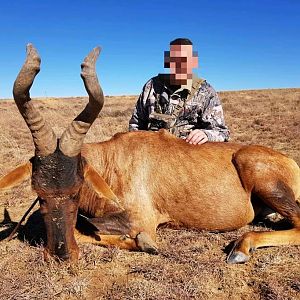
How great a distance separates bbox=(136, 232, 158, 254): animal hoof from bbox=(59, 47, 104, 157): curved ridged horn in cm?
133

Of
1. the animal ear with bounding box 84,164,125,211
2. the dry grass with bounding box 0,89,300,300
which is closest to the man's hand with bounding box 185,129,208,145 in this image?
the dry grass with bounding box 0,89,300,300

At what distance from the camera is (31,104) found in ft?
14.0

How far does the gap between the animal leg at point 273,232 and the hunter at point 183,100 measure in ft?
5.55

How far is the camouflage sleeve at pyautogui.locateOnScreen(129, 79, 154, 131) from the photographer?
23.8 ft

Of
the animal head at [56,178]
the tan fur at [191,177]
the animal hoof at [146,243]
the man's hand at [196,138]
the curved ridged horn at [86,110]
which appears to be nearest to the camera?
the curved ridged horn at [86,110]

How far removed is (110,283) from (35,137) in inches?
67.5

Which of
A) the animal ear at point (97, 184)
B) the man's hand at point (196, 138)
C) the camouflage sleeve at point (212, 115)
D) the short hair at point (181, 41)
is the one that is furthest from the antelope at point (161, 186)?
the short hair at point (181, 41)

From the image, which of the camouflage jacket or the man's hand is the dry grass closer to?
the man's hand

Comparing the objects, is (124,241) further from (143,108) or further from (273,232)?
(143,108)

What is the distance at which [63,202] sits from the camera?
169 inches

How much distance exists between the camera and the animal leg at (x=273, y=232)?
15.4 ft

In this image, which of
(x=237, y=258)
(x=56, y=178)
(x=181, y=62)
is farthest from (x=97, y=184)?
(x=181, y=62)

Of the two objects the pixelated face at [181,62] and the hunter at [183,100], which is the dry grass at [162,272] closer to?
the hunter at [183,100]

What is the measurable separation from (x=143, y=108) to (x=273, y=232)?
3.38 meters
